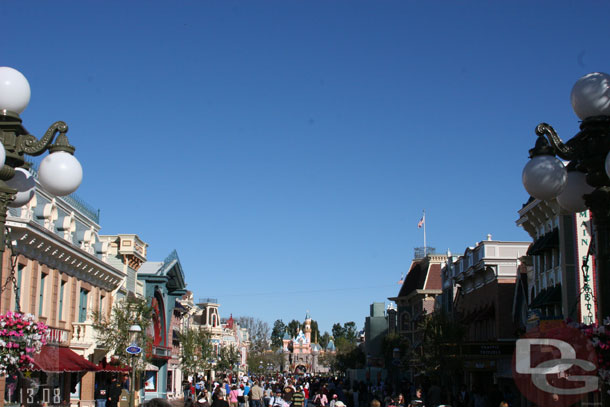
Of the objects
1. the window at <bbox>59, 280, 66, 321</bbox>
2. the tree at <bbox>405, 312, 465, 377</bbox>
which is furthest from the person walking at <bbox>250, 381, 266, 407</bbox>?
the tree at <bbox>405, 312, 465, 377</bbox>

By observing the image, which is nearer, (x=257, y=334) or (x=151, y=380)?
(x=151, y=380)

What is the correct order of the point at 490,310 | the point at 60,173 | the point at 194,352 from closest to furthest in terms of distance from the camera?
1. the point at 60,173
2. the point at 490,310
3. the point at 194,352

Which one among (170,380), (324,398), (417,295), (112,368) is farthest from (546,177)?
(417,295)

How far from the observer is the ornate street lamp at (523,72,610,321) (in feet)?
22.3

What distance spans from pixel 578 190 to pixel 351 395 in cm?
2854

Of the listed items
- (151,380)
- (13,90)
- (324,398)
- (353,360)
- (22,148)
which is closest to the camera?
(13,90)

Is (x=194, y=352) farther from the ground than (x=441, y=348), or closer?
closer

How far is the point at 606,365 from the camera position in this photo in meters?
6.68

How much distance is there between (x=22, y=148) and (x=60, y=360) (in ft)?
80.2

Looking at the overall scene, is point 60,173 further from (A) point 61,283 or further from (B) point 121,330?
(B) point 121,330

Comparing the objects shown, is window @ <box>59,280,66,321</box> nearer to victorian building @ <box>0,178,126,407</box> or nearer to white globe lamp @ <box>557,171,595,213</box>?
victorian building @ <box>0,178,126,407</box>

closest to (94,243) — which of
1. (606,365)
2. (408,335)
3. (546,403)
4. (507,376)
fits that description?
(507,376)

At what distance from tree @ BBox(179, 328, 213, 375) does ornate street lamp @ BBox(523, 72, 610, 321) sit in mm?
49569

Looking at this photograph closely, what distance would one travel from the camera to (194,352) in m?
55.6
